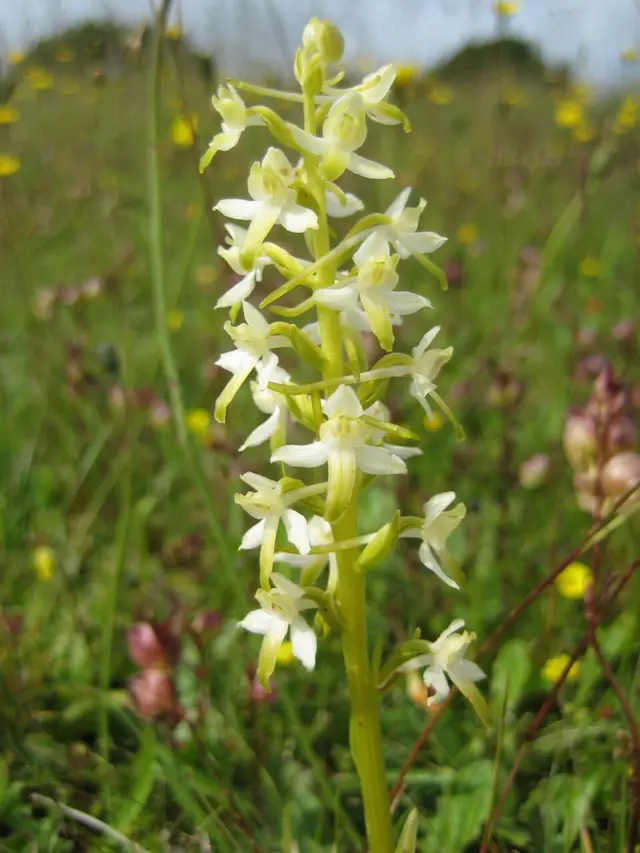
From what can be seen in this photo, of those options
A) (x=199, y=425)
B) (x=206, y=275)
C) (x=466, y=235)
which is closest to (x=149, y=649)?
(x=199, y=425)

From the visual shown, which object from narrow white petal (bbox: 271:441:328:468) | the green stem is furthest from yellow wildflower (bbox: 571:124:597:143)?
narrow white petal (bbox: 271:441:328:468)

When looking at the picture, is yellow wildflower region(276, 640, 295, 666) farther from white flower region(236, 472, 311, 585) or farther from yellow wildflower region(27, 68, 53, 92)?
yellow wildflower region(27, 68, 53, 92)

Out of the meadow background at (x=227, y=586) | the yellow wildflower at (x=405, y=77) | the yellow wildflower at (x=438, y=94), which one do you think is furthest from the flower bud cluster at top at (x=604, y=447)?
the yellow wildflower at (x=438, y=94)

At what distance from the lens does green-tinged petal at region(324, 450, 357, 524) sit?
0.82 meters

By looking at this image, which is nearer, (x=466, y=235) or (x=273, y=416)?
(x=273, y=416)

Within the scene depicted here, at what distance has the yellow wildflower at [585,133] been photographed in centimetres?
399

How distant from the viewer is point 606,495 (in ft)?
4.44

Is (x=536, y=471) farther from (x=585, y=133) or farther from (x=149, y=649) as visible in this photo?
(x=585, y=133)

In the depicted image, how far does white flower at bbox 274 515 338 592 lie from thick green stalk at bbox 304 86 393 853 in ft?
0.05

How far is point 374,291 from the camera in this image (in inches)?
34.2

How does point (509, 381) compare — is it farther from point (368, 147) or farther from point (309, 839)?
point (368, 147)

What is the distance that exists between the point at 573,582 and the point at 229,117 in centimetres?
119

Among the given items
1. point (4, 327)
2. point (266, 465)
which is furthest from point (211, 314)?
point (266, 465)

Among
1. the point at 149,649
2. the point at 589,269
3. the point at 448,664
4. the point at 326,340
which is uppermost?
the point at 326,340
